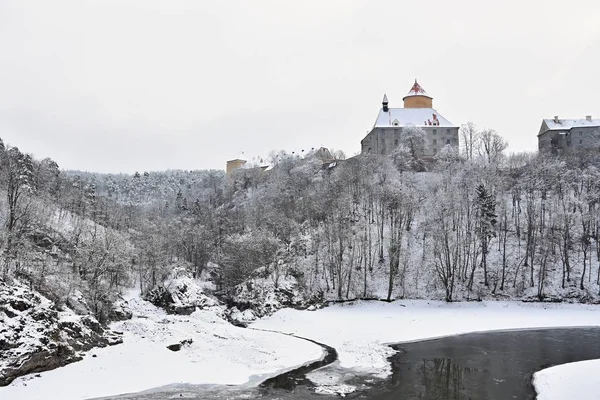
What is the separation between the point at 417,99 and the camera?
102 metres

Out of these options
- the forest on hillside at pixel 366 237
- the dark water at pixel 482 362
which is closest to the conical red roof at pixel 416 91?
the forest on hillside at pixel 366 237

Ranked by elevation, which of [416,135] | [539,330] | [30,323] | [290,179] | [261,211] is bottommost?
[539,330]

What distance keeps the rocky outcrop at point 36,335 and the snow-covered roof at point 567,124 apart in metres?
90.2

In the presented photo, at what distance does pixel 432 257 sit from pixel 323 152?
6008 cm

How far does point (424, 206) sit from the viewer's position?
6606cm

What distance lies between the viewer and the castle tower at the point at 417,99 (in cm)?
10156

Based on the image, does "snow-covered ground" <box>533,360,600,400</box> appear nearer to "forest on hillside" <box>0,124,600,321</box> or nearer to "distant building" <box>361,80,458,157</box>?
"forest on hillside" <box>0,124,600,321</box>

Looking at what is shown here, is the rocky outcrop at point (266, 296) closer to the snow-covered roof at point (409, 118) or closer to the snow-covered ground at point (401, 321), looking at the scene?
the snow-covered ground at point (401, 321)

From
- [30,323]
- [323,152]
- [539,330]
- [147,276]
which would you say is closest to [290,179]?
[323,152]

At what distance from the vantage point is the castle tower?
102 meters

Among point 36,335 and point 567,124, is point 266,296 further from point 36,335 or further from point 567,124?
point 567,124

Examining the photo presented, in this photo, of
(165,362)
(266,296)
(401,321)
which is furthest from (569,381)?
(266,296)

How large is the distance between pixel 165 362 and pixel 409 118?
270 ft

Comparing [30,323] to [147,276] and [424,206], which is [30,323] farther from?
[424,206]
